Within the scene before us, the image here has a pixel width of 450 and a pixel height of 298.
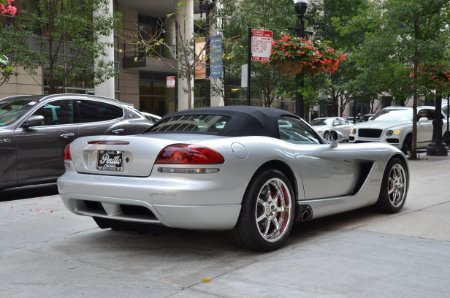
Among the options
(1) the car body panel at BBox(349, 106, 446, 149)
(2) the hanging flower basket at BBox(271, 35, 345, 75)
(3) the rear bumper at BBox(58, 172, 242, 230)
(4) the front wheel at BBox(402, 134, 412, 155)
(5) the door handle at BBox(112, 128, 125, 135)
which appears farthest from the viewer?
(4) the front wheel at BBox(402, 134, 412, 155)

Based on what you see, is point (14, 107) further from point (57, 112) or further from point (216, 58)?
point (216, 58)

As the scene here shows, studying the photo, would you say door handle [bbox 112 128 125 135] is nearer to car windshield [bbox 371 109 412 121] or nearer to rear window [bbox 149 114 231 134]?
rear window [bbox 149 114 231 134]

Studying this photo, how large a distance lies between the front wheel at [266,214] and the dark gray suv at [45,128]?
4398 millimetres

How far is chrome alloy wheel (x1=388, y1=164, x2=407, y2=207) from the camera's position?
681 cm

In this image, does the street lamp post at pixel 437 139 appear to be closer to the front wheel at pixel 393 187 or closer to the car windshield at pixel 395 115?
the car windshield at pixel 395 115

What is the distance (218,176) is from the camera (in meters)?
4.50

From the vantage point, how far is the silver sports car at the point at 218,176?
175 inches

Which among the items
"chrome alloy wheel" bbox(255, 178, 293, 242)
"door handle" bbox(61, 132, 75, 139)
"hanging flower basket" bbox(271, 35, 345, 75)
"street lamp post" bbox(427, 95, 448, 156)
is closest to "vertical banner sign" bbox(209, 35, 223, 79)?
"hanging flower basket" bbox(271, 35, 345, 75)

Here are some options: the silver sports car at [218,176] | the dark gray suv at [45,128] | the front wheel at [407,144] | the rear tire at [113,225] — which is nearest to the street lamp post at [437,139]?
the front wheel at [407,144]

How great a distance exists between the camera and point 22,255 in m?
4.91

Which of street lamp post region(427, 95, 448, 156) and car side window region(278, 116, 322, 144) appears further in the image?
street lamp post region(427, 95, 448, 156)

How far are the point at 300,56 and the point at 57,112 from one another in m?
5.80

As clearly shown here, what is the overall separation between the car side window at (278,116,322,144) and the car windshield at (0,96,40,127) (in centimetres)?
446

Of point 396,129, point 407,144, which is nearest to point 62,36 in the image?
point 396,129
